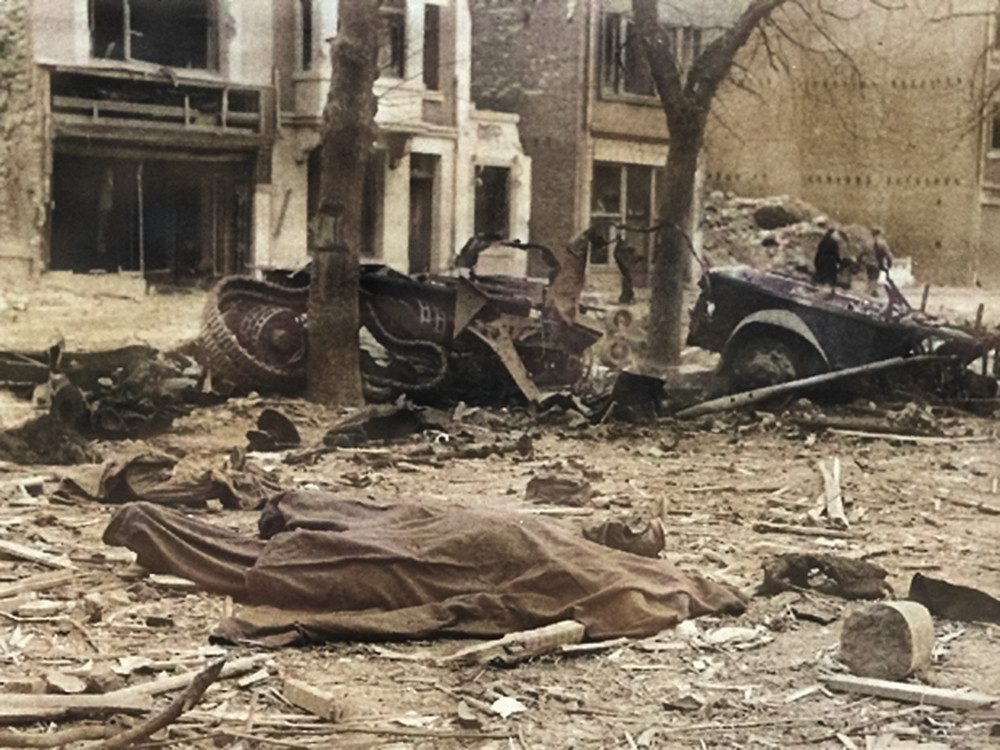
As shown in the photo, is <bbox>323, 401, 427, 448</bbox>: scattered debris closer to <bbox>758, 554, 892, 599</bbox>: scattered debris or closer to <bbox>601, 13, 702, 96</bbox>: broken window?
<bbox>758, 554, 892, 599</bbox>: scattered debris

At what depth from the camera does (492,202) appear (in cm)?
820

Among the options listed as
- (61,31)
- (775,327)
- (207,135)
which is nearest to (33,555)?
(207,135)

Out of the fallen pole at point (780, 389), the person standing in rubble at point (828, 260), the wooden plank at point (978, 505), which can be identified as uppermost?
the person standing in rubble at point (828, 260)

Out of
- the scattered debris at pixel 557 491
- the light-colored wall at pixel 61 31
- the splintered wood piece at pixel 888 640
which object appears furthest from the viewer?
the light-colored wall at pixel 61 31

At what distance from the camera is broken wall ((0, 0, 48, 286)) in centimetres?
694

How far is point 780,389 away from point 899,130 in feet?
5.80

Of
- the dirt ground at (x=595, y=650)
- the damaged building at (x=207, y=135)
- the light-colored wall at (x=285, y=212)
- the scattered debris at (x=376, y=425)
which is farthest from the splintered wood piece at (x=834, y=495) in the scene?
the light-colored wall at (x=285, y=212)

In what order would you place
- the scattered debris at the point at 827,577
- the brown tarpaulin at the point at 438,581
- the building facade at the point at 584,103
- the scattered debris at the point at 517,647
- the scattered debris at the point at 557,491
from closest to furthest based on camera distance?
the scattered debris at the point at 517,647 < the brown tarpaulin at the point at 438,581 < the scattered debris at the point at 827,577 < the scattered debris at the point at 557,491 < the building facade at the point at 584,103

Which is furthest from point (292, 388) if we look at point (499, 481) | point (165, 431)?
point (499, 481)

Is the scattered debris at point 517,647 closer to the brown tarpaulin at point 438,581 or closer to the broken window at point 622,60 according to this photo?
the brown tarpaulin at point 438,581

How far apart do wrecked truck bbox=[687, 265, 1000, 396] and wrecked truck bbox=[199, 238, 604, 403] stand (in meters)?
1.03

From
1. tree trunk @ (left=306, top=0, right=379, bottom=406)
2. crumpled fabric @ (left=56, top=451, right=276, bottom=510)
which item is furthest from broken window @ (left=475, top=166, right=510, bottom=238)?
crumpled fabric @ (left=56, top=451, right=276, bottom=510)

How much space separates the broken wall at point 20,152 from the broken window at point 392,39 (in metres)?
2.18

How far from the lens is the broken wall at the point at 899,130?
6.53m
